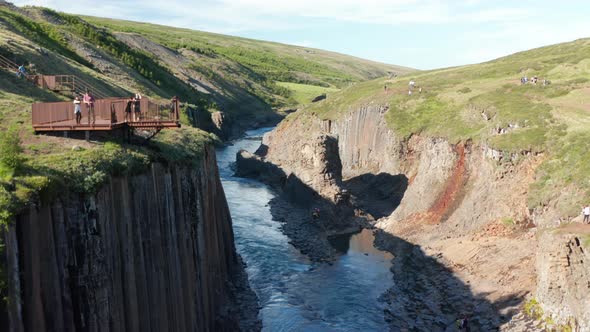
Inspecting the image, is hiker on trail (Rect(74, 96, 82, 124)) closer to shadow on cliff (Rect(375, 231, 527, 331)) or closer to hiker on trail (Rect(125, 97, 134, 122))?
hiker on trail (Rect(125, 97, 134, 122))

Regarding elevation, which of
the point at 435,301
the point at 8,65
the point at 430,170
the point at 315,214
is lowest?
the point at 435,301

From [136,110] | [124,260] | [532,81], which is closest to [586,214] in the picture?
[136,110]

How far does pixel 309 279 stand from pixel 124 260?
2475 centimetres

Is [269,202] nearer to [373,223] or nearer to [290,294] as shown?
[373,223]

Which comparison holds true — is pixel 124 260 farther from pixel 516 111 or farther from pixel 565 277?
pixel 516 111

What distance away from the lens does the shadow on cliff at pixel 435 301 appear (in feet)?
121

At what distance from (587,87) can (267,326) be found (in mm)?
49209

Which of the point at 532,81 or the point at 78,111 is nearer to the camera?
the point at 78,111

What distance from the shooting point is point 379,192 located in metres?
69.6

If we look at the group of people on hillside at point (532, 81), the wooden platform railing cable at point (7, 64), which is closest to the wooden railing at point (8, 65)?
the wooden platform railing cable at point (7, 64)

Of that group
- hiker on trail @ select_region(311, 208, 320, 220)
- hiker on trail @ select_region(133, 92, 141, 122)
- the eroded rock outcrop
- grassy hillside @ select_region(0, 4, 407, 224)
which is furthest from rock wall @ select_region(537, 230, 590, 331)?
hiker on trail @ select_region(311, 208, 320, 220)

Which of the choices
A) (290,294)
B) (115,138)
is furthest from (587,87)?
(115,138)

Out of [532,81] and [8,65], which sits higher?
[8,65]

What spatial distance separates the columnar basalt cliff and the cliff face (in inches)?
571
